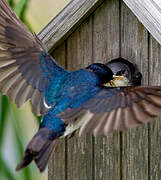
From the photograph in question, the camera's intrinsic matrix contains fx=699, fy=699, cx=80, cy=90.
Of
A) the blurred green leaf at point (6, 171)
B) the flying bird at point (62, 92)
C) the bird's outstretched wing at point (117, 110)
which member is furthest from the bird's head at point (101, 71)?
the blurred green leaf at point (6, 171)

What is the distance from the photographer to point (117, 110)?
6.29ft

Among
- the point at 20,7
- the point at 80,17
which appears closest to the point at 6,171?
the point at 20,7

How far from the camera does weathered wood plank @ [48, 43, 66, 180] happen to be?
7.94ft

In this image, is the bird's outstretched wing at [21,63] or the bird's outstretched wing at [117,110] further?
the bird's outstretched wing at [21,63]

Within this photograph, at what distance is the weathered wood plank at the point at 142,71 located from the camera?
2.20 metres

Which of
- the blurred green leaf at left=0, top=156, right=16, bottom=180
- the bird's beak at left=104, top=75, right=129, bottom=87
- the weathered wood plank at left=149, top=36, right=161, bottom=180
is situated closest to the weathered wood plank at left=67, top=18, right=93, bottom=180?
the bird's beak at left=104, top=75, right=129, bottom=87

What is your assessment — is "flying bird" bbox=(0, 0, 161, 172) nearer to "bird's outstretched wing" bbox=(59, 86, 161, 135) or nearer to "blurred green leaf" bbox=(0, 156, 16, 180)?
"bird's outstretched wing" bbox=(59, 86, 161, 135)

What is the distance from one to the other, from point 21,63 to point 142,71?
45 centimetres

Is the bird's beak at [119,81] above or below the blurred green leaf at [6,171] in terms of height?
above

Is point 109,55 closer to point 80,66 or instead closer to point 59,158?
point 80,66

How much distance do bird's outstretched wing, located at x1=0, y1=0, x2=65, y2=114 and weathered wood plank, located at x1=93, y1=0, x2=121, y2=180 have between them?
0.17 metres

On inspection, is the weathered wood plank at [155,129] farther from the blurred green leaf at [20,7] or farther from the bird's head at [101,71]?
the blurred green leaf at [20,7]

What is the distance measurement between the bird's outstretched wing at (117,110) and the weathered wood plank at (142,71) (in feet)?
0.65

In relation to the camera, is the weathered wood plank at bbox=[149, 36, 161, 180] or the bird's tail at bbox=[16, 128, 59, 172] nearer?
the bird's tail at bbox=[16, 128, 59, 172]
